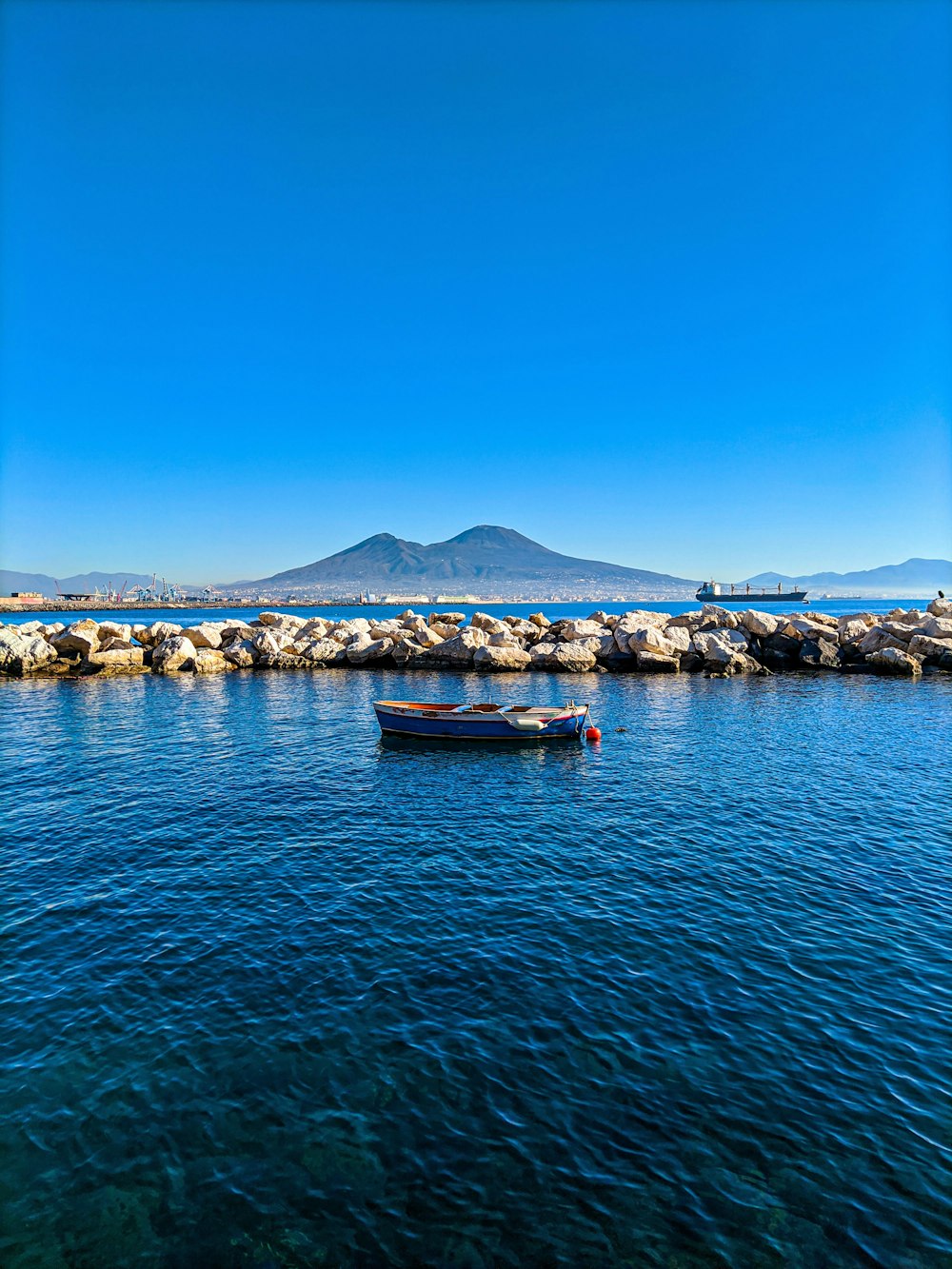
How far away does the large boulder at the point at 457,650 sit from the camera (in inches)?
2158

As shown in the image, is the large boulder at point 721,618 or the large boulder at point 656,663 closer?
the large boulder at point 656,663

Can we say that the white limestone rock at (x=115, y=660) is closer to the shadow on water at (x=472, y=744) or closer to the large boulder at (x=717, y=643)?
the shadow on water at (x=472, y=744)

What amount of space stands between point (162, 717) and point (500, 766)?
20086 millimetres

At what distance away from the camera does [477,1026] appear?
10.6 m

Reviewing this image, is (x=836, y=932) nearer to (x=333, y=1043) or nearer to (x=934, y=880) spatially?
(x=934, y=880)

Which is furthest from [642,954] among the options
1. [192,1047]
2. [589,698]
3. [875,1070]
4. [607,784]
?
[589,698]

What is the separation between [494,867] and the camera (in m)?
16.9

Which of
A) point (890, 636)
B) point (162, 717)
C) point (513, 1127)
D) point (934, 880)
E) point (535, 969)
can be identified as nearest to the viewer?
point (513, 1127)

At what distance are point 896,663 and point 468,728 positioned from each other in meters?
37.1

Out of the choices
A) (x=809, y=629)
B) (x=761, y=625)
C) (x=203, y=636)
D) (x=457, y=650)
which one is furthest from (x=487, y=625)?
(x=809, y=629)

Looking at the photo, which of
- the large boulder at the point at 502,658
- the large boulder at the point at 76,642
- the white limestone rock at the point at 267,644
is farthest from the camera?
the white limestone rock at the point at 267,644

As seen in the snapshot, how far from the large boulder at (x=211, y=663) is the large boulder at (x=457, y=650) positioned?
1690 cm

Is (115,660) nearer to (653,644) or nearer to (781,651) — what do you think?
(653,644)

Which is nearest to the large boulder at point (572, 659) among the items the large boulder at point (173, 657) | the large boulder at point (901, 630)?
the large boulder at point (901, 630)
